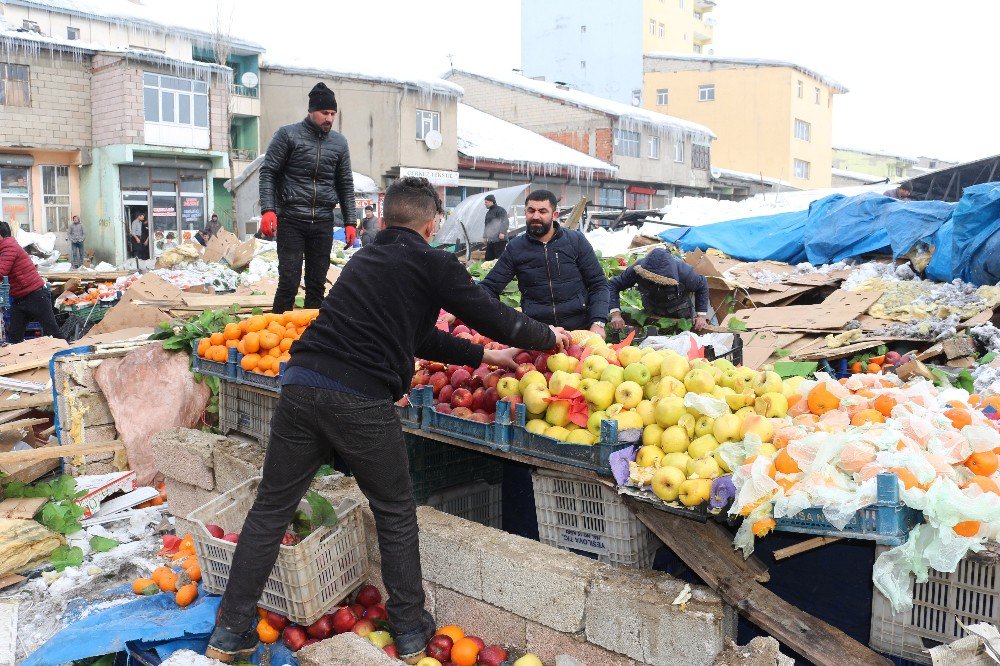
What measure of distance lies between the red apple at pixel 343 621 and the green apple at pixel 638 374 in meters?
1.78

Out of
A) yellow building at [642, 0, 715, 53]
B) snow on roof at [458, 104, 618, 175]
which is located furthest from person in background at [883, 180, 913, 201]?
yellow building at [642, 0, 715, 53]

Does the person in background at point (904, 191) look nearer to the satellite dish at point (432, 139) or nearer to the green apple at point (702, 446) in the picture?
the green apple at point (702, 446)

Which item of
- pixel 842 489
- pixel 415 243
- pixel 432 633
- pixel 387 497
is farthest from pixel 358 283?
pixel 842 489

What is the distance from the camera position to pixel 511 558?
148 inches

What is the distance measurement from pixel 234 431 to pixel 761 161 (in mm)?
44385

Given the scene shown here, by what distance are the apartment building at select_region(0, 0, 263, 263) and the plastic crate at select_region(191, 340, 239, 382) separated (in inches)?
828

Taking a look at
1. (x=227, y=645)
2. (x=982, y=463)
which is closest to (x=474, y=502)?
(x=227, y=645)

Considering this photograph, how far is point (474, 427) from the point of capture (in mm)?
4094

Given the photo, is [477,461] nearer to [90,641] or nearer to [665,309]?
[90,641]

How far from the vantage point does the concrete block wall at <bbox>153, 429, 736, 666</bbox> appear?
3273mm

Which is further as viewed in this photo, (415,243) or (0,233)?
(0,233)

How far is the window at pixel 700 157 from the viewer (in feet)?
136

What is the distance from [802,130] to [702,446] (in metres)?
47.8

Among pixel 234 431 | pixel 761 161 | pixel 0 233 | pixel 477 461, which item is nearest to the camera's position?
pixel 477 461
